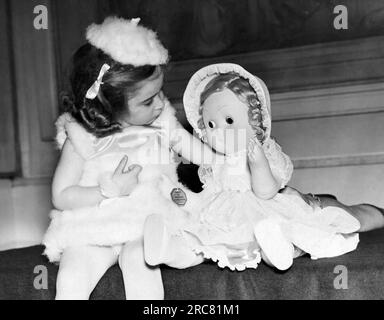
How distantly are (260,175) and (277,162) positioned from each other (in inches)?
4.8

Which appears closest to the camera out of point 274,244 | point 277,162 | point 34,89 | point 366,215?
point 274,244

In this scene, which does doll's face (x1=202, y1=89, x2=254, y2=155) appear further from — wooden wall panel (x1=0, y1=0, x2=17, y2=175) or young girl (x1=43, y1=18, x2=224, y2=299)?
wooden wall panel (x1=0, y1=0, x2=17, y2=175)

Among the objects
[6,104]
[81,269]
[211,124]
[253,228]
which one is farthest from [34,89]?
[253,228]

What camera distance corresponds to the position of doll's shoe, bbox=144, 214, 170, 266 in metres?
1.17

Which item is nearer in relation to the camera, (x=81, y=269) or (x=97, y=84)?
Result: (x=81, y=269)

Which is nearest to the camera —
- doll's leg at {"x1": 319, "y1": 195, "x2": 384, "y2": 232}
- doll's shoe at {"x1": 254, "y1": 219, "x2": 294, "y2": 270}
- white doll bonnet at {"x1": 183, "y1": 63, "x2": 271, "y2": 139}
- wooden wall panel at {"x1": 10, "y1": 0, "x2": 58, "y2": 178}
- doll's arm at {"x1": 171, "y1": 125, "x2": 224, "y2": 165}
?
doll's shoe at {"x1": 254, "y1": 219, "x2": 294, "y2": 270}

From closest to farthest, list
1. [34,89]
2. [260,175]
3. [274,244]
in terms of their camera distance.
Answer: [274,244], [260,175], [34,89]

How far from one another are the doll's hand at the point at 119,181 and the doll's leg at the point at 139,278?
0.14m

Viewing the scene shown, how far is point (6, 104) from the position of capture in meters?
2.51

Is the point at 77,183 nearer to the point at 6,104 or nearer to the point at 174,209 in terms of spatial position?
the point at 174,209

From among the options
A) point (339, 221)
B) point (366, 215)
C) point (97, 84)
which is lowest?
point (366, 215)

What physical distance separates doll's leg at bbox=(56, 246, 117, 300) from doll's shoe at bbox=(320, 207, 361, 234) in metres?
0.48

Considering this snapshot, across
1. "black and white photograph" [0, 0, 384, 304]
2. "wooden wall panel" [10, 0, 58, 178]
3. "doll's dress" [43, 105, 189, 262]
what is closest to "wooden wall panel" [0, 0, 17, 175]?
"wooden wall panel" [10, 0, 58, 178]

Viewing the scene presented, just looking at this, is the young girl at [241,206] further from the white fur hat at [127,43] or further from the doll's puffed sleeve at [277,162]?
the white fur hat at [127,43]
